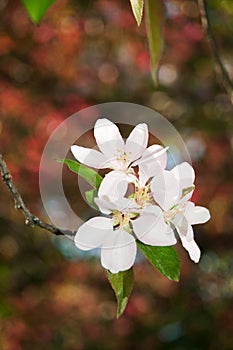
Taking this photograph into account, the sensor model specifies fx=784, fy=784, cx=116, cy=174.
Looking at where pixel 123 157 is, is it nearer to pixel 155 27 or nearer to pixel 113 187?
pixel 113 187

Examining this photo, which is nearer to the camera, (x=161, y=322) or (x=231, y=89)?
(x=231, y=89)

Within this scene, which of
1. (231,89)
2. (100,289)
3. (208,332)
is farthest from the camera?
(100,289)

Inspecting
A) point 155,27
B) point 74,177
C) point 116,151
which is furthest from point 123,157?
point 74,177

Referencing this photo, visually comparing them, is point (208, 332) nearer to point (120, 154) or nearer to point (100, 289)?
point (100, 289)

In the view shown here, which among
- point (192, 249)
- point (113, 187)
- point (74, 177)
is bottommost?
point (74, 177)

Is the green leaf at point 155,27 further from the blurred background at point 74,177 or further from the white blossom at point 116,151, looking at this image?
the blurred background at point 74,177

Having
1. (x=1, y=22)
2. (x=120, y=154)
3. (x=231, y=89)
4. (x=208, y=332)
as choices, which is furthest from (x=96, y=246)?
(x=208, y=332)

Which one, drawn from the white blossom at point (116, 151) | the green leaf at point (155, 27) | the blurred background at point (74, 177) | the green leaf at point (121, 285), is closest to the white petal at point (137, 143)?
the white blossom at point (116, 151)
